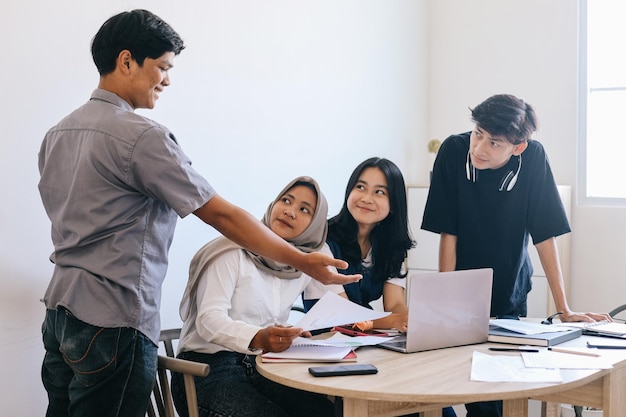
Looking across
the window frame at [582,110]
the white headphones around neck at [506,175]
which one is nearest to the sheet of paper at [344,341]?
the white headphones around neck at [506,175]

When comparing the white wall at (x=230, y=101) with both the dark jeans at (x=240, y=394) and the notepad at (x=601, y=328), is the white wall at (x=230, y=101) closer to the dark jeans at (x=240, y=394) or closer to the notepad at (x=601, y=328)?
the dark jeans at (x=240, y=394)

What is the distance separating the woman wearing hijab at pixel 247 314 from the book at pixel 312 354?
4 centimetres

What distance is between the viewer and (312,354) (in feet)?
6.30

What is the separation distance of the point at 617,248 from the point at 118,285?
132 inches

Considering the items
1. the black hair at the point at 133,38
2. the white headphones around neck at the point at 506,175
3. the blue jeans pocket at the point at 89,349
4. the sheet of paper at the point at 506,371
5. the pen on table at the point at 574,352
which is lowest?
the pen on table at the point at 574,352

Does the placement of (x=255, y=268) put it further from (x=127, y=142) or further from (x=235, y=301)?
(x=127, y=142)

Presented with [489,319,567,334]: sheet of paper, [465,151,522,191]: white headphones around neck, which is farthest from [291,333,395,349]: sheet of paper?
[465,151,522,191]: white headphones around neck

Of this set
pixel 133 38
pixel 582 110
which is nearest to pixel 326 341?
pixel 133 38

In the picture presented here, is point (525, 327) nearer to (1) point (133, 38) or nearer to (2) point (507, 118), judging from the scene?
(2) point (507, 118)

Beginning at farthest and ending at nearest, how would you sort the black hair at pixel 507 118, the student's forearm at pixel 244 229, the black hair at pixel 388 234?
the black hair at pixel 388 234, the black hair at pixel 507 118, the student's forearm at pixel 244 229

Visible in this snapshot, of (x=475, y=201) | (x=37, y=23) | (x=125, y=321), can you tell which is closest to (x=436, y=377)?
(x=125, y=321)

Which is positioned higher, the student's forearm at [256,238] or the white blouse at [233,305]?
the student's forearm at [256,238]

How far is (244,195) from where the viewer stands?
3.18 m

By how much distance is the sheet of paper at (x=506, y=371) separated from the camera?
1.75 m
